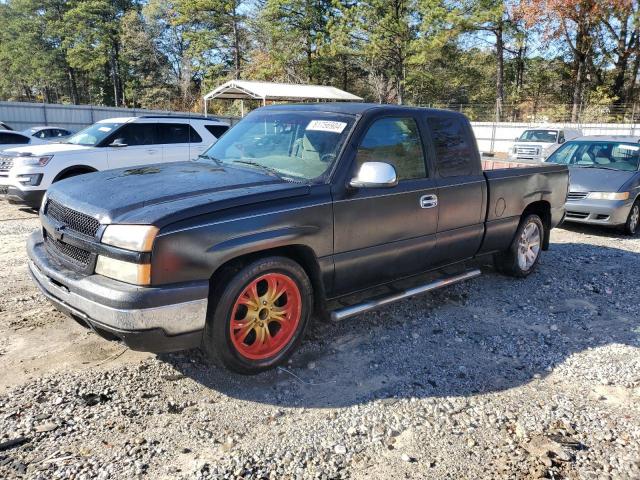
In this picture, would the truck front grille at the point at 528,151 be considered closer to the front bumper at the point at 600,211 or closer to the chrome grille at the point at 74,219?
the front bumper at the point at 600,211

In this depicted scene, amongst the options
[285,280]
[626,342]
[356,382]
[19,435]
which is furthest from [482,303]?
[19,435]

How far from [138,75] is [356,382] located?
55.4 meters

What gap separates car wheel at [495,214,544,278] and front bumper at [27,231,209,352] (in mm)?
3905

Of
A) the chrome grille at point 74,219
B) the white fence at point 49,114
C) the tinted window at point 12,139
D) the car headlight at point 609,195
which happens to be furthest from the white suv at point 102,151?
the white fence at point 49,114

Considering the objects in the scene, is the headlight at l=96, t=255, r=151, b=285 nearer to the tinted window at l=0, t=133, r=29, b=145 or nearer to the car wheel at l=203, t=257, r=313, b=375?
the car wheel at l=203, t=257, r=313, b=375

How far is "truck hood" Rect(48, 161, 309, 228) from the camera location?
297 cm

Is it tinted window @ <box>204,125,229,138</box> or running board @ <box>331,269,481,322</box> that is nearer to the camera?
running board @ <box>331,269,481,322</box>

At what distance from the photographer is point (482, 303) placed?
16.7ft

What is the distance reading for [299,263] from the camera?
143 inches

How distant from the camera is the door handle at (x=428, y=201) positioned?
423 centimetres

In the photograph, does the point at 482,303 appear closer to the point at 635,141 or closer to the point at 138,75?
the point at 635,141

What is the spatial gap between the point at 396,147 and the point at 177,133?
7378 mm

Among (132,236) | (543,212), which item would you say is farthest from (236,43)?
(132,236)

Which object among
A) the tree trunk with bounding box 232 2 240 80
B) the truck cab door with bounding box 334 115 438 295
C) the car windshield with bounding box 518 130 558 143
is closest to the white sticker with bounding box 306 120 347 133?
the truck cab door with bounding box 334 115 438 295
